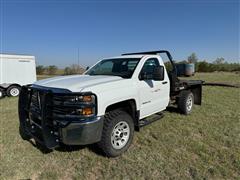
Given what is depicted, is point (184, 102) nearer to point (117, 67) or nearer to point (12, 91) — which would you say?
point (117, 67)

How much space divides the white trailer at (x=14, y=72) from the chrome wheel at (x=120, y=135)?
32.1 feet

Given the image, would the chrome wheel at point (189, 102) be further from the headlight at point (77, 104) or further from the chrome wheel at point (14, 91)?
the chrome wheel at point (14, 91)

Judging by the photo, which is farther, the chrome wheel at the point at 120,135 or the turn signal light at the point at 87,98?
the chrome wheel at the point at 120,135

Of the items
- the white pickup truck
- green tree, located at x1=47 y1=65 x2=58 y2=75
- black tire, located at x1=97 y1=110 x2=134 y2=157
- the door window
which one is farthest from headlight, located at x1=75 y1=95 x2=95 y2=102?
green tree, located at x1=47 y1=65 x2=58 y2=75

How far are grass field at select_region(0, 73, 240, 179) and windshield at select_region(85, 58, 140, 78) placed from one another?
4.98ft

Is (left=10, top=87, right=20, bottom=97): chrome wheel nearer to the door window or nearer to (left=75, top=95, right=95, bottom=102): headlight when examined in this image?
the door window

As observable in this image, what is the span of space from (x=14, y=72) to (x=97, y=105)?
1045cm

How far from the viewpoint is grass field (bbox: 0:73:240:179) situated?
2.95 m

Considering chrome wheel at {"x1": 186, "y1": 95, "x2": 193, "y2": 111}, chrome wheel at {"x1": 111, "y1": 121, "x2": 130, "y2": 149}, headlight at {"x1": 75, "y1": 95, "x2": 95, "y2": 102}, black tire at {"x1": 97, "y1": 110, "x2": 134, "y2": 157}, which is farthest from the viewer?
chrome wheel at {"x1": 186, "y1": 95, "x2": 193, "y2": 111}

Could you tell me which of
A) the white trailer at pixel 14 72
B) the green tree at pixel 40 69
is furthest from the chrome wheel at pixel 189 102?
the green tree at pixel 40 69

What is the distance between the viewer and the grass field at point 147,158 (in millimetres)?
2949

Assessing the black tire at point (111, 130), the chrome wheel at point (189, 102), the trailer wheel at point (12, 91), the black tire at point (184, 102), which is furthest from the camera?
the trailer wheel at point (12, 91)

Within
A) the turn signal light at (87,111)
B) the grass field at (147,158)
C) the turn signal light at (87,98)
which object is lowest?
the grass field at (147,158)

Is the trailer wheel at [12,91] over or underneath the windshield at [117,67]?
underneath
